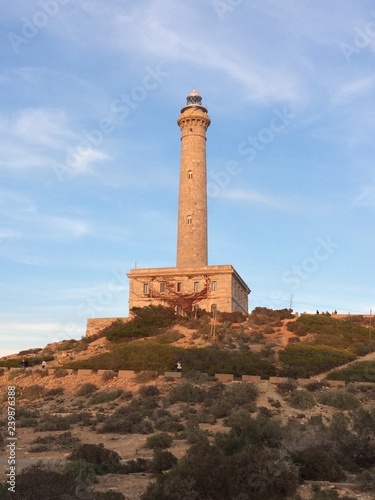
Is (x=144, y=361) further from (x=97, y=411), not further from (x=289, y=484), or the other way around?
(x=289, y=484)

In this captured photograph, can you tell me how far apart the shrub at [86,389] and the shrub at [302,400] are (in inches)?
401

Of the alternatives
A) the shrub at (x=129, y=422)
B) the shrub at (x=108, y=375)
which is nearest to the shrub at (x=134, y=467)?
the shrub at (x=129, y=422)

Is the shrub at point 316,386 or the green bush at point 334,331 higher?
the green bush at point 334,331

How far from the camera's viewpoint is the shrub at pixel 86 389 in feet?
99.0

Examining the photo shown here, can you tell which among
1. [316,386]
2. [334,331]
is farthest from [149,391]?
[334,331]

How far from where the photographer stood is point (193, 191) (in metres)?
52.6

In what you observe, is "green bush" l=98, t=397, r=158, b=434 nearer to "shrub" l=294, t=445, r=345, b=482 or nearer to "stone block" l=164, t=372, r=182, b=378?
"stone block" l=164, t=372, r=182, b=378

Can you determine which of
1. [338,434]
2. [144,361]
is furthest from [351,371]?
[338,434]

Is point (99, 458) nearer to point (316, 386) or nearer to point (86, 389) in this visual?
point (86, 389)

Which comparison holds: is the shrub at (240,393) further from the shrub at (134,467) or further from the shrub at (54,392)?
the shrub at (134,467)

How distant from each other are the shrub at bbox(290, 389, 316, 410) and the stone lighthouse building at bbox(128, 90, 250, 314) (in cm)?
2242

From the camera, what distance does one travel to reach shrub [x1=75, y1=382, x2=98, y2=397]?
30.2 metres

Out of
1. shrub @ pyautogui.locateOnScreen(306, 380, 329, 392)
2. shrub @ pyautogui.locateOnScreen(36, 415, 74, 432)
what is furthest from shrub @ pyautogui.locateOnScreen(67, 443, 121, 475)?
shrub @ pyautogui.locateOnScreen(306, 380, 329, 392)

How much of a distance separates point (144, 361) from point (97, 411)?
806cm
